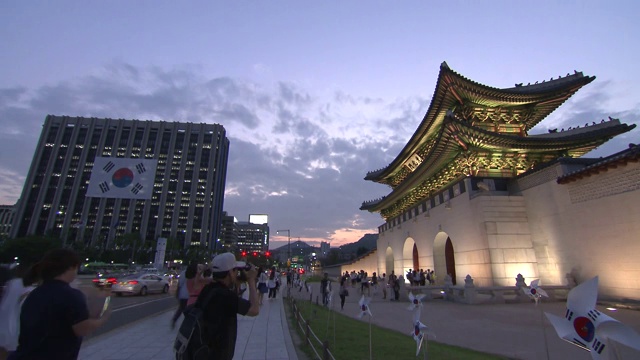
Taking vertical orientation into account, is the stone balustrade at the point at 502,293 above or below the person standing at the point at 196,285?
below

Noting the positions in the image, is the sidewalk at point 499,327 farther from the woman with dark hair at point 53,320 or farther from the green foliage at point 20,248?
the green foliage at point 20,248

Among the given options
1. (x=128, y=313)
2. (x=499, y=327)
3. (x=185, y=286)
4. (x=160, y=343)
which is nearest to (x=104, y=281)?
(x=185, y=286)

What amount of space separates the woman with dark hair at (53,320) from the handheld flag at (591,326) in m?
4.19

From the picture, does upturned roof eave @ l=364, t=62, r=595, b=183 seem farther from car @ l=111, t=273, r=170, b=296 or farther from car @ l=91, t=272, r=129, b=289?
car @ l=111, t=273, r=170, b=296

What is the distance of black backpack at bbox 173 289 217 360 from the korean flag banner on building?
1794 cm

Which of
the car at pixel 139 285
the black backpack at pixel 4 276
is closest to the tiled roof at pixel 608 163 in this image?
the black backpack at pixel 4 276

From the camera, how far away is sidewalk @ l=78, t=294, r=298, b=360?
6859 mm

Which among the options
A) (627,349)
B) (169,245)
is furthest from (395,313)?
(169,245)

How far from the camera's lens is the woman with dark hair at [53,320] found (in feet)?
7.73

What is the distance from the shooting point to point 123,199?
109188 mm

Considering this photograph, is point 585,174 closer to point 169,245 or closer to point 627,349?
point 627,349

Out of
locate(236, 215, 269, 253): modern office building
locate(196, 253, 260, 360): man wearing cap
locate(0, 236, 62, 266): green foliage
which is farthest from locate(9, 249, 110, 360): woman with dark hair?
locate(236, 215, 269, 253): modern office building

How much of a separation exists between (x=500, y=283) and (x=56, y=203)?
4954 inches

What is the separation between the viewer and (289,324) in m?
11.1
